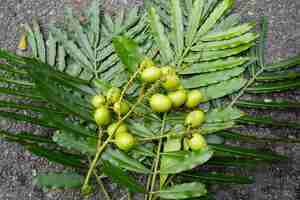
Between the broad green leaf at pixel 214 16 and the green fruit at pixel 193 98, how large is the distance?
210 millimetres

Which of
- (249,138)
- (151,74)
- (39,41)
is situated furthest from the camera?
(39,41)

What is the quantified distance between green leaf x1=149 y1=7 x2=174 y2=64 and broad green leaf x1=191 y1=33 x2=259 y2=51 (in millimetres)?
74

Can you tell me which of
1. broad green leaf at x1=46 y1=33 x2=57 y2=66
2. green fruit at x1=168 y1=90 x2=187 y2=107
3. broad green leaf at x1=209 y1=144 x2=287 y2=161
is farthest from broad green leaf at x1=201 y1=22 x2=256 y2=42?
broad green leaf at x1=46 y1=33 x2=57 y2=66

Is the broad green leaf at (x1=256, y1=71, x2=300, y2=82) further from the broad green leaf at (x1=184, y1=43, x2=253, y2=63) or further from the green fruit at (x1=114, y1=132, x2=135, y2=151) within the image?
the green fruit at (x1=114, y1=132, x2=135, y2=151)

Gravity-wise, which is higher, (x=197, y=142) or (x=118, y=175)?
(x=197, y=142)

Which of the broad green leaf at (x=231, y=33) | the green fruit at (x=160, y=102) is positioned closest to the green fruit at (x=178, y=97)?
the green fruit at (x=160, y=102)

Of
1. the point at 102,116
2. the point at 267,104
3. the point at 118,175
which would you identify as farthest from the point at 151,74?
the point at 267,104

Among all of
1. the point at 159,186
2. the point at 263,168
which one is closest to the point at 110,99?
the point at 159,186

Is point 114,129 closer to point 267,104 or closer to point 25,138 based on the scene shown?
point 25,138

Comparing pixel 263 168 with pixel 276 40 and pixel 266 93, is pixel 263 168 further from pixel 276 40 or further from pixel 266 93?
pixel 276 40

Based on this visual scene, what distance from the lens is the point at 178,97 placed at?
1251 millimetres

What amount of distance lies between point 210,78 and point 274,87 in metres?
0.20

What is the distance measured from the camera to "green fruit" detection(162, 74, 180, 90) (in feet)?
4.03

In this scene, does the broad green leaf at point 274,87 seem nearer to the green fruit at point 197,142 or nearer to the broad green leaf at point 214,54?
the broad green leaf at point 214,54
